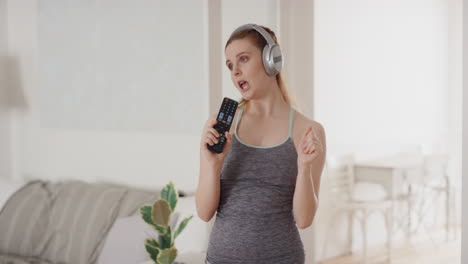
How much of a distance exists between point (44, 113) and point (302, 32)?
6.01 feet

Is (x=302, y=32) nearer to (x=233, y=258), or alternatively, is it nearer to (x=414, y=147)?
(x=233, y=258)

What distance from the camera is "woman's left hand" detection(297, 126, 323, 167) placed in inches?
52.9

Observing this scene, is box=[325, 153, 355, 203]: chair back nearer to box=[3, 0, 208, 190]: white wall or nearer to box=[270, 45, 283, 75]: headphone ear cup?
box=[3, 0, 208, 190]: white wall

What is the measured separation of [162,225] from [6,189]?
2574mm

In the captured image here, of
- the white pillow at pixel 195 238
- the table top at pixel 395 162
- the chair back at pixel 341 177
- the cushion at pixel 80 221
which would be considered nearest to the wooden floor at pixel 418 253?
the chair back at pixel 341 177

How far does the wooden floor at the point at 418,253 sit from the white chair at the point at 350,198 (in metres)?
0.09

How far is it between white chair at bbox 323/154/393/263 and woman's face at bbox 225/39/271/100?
3.05 metres

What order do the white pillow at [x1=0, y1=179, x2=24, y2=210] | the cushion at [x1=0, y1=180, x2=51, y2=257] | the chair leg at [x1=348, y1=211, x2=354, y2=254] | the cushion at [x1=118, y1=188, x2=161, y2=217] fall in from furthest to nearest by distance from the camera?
the chair leg at [x1=348, y1=211, x2=354, y2=254]
the white pillow at [x1=0, y1=179, x2=24, y2=210]
the cushion at [x1=0, y1=180, x2=51, y2=257]
the cushion at [x1=118, y1=188, x2=161, y2=217]

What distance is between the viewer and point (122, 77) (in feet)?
10.9

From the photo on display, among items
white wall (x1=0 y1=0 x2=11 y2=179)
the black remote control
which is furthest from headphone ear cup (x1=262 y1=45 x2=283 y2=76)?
white wall (x1=0 y1=0 x2=11 y2=179)

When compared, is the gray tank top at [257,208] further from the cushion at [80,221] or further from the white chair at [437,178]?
the white chair at [437,178]

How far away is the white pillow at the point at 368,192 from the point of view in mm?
4418

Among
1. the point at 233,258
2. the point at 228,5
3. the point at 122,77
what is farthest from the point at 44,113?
the point at 233,258

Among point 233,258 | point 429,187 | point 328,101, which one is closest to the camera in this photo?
point 233,258
